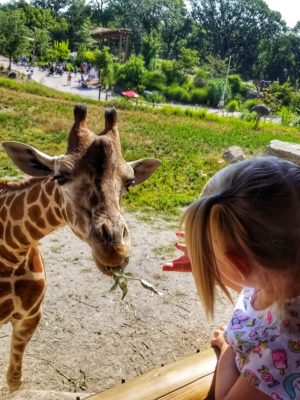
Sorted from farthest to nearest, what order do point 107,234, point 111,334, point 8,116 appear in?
1. point 8,116
2. point 111,334
3. point 107,234

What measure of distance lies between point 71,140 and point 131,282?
274cm

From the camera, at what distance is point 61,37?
47.9m

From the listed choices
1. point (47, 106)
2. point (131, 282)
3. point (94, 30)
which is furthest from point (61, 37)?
point (131, 282)

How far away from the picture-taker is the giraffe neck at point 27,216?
2.55 m

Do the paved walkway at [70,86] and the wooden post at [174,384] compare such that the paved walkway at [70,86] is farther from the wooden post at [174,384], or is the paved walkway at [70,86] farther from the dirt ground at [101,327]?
the wooden post at [174,384]

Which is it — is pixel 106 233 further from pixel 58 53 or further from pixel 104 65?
pixel 58 53

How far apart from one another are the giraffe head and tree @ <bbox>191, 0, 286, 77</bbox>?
67.3 meters

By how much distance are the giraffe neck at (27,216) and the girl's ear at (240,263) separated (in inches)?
55.9

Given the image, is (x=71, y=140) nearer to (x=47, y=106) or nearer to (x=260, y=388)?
(x=260, y=388)

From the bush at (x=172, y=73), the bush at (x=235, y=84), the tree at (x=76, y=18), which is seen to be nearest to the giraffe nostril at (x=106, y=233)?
the bush at (x=172, y=73)

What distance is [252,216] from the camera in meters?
1.21

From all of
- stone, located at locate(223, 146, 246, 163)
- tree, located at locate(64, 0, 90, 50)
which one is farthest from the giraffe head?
tree, located at locate(64, 0, 90, 50)

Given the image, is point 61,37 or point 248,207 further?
point 61,37

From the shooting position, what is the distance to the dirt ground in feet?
11.1
